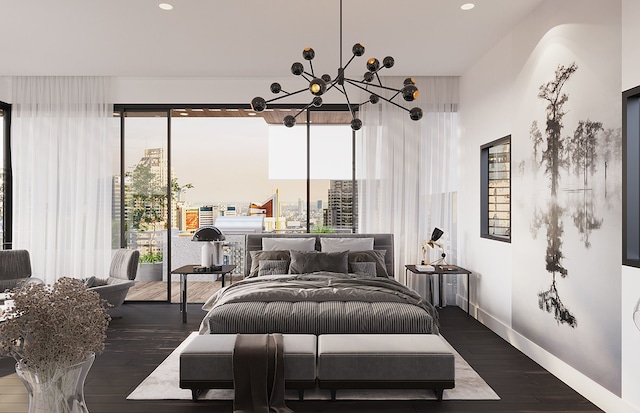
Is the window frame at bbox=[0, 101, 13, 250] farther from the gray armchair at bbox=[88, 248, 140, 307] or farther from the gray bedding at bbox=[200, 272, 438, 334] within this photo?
the gray bedding at bbox=[200, 272, 438, 334]

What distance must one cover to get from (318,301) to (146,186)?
3.58 metres

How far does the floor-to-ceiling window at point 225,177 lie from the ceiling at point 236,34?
2.91 ft

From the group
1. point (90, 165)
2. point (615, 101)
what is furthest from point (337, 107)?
point (615, 101)

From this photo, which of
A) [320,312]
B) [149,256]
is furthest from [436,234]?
[149,256]

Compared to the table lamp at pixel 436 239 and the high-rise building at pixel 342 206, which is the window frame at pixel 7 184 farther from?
the table lamp at pixel 436 239

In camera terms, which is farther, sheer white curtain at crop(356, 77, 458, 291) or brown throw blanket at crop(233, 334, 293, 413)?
sheer white curtain at crop(356, 77, 458, 291)

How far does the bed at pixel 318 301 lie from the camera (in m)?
3.66

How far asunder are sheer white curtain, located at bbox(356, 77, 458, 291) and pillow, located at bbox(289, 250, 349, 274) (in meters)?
1.12

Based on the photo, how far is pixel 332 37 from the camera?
4797mm

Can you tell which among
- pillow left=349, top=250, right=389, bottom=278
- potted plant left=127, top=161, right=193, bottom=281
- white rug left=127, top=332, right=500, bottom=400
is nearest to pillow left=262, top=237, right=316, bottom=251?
pillow left=349, top=250, right=389, bottom=278

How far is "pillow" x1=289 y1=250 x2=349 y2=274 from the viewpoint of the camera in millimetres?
5154

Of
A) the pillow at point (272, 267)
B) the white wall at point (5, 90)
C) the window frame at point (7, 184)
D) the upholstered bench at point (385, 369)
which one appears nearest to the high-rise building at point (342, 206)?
the pillow at point (272, 267)

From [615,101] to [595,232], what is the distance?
0.86 meters

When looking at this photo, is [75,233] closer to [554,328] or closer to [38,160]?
[38,160]
